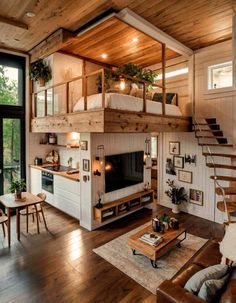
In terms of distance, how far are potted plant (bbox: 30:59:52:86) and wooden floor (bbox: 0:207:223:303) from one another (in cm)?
390

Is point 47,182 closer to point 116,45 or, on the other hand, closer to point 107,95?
point 107,95

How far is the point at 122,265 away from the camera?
139 inches

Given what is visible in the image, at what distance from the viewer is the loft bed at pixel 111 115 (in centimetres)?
370

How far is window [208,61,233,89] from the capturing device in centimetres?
529

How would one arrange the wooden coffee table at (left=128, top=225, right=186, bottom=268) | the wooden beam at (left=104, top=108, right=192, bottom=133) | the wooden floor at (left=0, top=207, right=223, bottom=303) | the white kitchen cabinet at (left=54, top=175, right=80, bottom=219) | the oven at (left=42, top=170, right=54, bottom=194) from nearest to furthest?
the wooden floor at (left=0, top=207, right=223, bottom=303) < the wooden coffee table at (left=128, top=225, right=186, bottom=268) < the wooden beam at (left=104, top=108, right=192, bottom=133) < the white kitchen cabinet at (left=54, top=175, right=80, bottom=219) < the oven at (left=42, top=170, right=54, bottom=194)

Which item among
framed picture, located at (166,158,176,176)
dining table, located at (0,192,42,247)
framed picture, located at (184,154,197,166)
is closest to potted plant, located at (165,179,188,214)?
framed picture, located at (166,158,176,176)

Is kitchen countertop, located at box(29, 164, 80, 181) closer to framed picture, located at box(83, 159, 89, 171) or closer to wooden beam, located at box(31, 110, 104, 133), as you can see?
framed picture, located at box(83, 159, 89, 171)

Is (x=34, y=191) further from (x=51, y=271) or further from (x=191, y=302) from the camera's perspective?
(x=191, y=302)

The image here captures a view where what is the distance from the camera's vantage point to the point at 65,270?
11.0 ft

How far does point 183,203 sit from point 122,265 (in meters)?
3.21

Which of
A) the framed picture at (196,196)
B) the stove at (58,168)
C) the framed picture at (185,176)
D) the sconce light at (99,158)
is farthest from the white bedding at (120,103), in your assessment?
the framed picture at (196,196)

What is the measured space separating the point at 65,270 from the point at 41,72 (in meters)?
4.96

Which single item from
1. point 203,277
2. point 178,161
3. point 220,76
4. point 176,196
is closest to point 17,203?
point 203,277

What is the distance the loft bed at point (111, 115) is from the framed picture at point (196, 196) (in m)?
1.73
